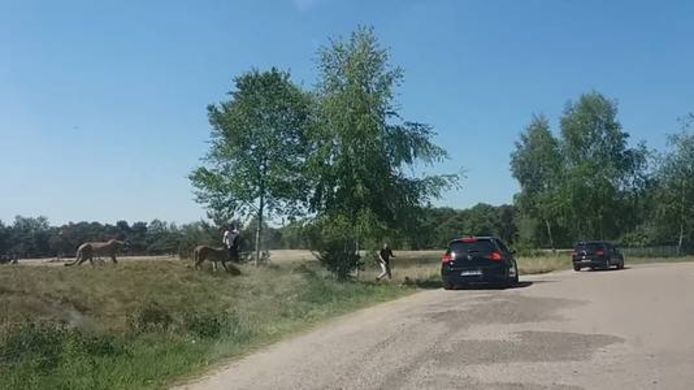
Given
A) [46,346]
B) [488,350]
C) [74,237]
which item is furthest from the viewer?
[74,237]

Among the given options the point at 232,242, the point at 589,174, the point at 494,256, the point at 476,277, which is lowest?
the point at 476,277

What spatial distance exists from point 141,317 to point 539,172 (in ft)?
240

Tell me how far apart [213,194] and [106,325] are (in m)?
29.2

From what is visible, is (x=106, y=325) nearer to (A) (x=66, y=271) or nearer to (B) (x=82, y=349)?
(B) (x=82, y=349)

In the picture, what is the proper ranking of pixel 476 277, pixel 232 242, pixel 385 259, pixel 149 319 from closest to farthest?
1. pixel 149 319
2. pixel 476 277
3. pixel 232 242
4. pixel 385 259

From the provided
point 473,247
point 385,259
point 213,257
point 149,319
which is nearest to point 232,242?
point 213,257

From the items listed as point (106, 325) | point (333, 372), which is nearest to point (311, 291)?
point (106, 325)

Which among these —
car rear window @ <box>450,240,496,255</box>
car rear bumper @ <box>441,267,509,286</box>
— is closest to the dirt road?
car rear bumper @ <box>441,267,509,286</box>

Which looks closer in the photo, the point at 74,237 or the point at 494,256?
the point at 494,256

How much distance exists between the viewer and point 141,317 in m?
15.7

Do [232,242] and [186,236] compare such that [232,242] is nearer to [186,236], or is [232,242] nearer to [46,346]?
[46,346]

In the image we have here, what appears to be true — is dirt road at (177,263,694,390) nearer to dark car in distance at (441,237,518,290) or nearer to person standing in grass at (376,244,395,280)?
dark car in distance at (441,237,518,290)

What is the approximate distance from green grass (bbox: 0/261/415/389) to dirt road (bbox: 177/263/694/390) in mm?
1085

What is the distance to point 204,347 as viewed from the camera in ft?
Result: 43.0
